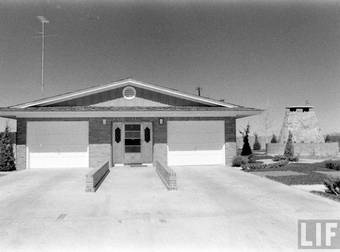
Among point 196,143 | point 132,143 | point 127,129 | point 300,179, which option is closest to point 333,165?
point 300,179

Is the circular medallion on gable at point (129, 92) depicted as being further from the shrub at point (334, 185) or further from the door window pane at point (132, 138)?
the shrub at point (334, 185)

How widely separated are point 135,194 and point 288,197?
4.75 metres

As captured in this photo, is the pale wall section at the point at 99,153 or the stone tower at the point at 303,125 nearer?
the pale wall section at the point at 99,153

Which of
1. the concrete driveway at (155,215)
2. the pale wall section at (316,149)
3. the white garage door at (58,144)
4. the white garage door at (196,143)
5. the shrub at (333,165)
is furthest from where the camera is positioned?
the pale wall section at (316,149)

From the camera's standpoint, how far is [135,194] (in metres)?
9.33

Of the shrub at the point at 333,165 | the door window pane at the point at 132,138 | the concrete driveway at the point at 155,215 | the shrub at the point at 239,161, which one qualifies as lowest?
the concrete driveway at the point at 155,215

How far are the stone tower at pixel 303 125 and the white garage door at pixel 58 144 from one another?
24.1 m

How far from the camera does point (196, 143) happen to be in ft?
56.3

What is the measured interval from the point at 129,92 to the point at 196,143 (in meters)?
5.03

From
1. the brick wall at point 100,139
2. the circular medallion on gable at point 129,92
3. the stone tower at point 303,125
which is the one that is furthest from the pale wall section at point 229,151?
the stone tower at point 303,125

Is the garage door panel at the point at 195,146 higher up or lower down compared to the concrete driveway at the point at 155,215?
higher up

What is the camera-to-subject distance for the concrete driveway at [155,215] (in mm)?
5254

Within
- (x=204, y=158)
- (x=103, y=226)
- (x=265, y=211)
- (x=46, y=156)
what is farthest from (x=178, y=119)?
(x=103, y=226)

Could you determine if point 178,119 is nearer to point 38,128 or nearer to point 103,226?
point 38,128
